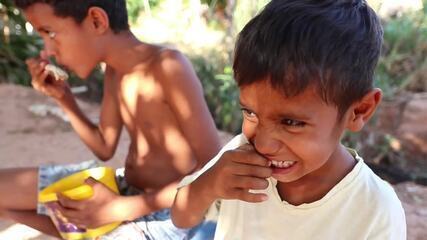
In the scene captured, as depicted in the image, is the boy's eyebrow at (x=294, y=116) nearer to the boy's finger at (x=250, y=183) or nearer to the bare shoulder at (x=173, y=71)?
the boy's finger at (x=250, y=183)

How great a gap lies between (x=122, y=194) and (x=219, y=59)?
131 inches

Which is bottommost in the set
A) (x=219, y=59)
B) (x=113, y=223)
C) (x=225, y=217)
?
(x=219, y=59)

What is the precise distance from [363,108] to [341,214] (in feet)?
0.72

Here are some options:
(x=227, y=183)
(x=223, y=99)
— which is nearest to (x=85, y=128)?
(x=227, y=183)

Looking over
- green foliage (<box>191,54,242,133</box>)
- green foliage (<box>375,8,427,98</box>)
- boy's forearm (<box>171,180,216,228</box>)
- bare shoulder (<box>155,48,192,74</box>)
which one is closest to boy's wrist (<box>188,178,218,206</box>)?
boy's forearm (<box>171,180,216,228</box>)

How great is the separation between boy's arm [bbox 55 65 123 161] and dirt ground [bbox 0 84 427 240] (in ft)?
1.90

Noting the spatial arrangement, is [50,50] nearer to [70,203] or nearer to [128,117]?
[128,117]

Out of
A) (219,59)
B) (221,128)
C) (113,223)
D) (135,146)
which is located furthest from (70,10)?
(219,59)

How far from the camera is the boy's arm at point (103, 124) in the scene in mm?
2224

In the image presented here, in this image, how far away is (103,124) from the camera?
2270mm

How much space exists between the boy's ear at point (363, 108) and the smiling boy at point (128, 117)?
680mm

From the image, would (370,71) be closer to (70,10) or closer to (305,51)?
(305,51)

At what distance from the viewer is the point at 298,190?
1.37 m

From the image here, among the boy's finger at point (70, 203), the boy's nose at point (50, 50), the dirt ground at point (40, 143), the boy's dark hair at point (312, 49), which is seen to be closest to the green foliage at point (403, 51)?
the dirt ground at point (40, 143)
